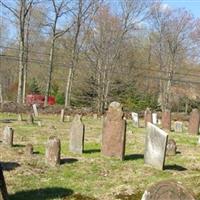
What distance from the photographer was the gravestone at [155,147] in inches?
495

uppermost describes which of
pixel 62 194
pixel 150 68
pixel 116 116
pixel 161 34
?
pixel 161 34

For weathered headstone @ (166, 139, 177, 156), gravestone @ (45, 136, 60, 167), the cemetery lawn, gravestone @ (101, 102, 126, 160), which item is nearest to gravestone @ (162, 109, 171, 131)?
the cemetery lawn

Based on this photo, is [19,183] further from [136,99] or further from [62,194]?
[136,99]

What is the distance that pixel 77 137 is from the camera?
14.6 m

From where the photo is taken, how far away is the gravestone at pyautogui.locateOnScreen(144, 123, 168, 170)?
12.6 m

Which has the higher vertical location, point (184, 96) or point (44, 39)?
point (44, 39)

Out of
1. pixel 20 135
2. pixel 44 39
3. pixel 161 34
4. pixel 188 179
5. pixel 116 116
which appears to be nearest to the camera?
pixel 188 179

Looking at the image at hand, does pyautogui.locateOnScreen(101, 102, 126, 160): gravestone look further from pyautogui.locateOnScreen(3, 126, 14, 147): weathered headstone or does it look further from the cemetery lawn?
pyautogui.locateOnScreen(3, 126, 14, 147): weathered headstone

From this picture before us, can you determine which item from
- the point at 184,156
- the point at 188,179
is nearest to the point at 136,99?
the point at 184,156

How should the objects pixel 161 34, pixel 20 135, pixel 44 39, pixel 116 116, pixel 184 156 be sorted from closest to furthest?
pixel 116 116 < pixel 184 156 < pixel 20 135 < pixel 161 34 < pixel 44 39

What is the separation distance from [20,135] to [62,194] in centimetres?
917

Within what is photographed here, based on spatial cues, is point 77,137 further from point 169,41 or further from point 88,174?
point 169,41

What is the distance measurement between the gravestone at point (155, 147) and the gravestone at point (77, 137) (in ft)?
7.39

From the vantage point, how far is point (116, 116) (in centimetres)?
1381
